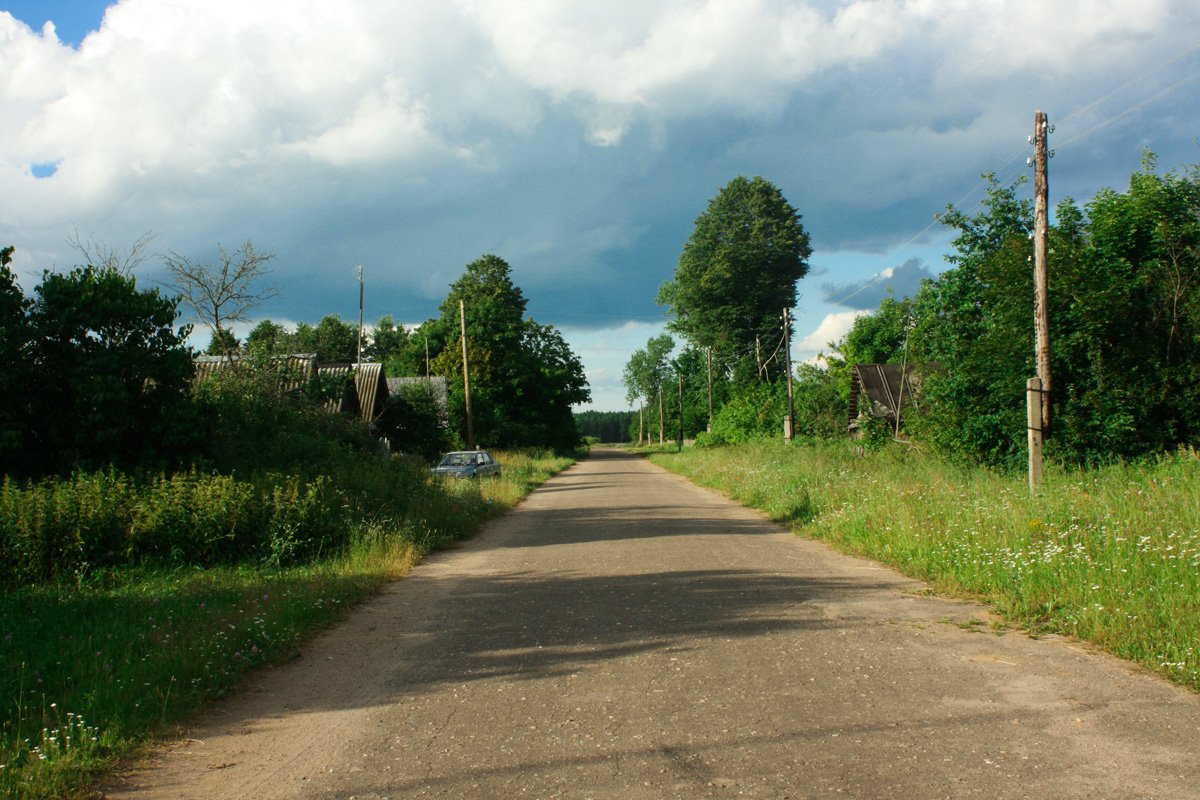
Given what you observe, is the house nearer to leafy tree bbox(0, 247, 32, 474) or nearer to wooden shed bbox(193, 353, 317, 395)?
wooden shed bbox(193, 353, 317, 395)

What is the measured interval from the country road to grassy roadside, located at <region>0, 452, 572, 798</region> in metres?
0.27

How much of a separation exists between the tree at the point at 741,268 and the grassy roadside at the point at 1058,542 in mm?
42306

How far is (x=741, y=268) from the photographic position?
5825 cm

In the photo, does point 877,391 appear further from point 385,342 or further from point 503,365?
point 385,342

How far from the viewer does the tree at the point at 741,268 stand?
58438 mm

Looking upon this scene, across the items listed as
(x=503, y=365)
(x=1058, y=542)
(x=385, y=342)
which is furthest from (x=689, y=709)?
(x=385, y=342)

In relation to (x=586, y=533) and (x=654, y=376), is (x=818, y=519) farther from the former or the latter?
(x=654, y=376)

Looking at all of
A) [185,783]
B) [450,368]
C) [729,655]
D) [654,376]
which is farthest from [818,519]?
[654,376]

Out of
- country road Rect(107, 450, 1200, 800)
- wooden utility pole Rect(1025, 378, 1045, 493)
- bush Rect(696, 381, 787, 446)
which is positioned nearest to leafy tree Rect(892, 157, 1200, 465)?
wooden utility pole Rect(1025, 378, 1045, 493)

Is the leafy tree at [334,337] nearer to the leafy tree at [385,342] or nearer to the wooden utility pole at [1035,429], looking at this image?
the leafy tree at [385,342]

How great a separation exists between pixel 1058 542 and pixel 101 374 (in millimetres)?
12962

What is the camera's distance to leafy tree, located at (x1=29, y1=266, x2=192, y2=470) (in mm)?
12773

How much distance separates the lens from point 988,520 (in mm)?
10703

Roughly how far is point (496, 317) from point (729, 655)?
55.2 metres
